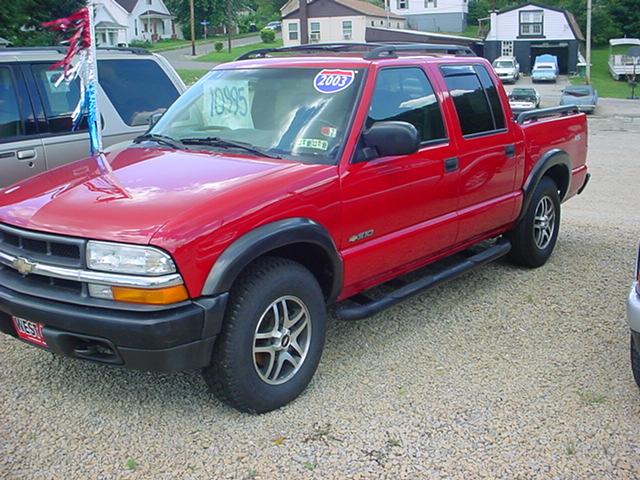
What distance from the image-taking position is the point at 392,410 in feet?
12.6

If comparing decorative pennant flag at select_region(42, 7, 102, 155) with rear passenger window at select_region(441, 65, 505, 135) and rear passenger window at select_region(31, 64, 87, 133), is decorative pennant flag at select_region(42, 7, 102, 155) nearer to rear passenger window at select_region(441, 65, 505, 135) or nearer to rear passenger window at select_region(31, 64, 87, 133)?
rear passenger window at select_region(31, 64, 87, 133)

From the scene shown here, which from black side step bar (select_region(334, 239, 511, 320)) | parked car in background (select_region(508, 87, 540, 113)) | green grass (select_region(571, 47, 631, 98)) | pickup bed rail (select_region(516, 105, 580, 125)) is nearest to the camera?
black side step bar (select_region(334, 239, 511, 320))

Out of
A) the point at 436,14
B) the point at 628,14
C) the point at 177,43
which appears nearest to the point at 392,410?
the point at 628,14

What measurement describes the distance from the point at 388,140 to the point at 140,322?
1.81 metres

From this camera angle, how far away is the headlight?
127 inches

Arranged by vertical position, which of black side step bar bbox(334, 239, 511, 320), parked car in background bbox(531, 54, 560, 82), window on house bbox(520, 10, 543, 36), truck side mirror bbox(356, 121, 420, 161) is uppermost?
window on house bbox(520, 10, 543, 36)

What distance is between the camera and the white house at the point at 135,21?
62.0m

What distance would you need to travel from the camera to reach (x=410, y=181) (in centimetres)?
456

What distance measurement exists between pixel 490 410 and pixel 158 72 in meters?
5.07

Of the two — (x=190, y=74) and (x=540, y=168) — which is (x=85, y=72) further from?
(x=190, y=74)

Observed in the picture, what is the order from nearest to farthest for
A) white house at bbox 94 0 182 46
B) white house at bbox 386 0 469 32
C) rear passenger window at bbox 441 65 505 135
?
1. rear passenger window at bbox 441 65 505 135
2. white house at bbox 94 0 182 46
3. white house at bbox 386 0 469 32

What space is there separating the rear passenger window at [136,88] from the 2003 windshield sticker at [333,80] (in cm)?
299

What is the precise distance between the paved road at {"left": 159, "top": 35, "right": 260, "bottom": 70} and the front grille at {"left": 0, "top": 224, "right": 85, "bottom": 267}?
36054mm

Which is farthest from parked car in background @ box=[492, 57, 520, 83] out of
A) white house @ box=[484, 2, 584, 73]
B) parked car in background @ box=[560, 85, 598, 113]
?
parked car in background @ box=[560, 85, 598, 113]
